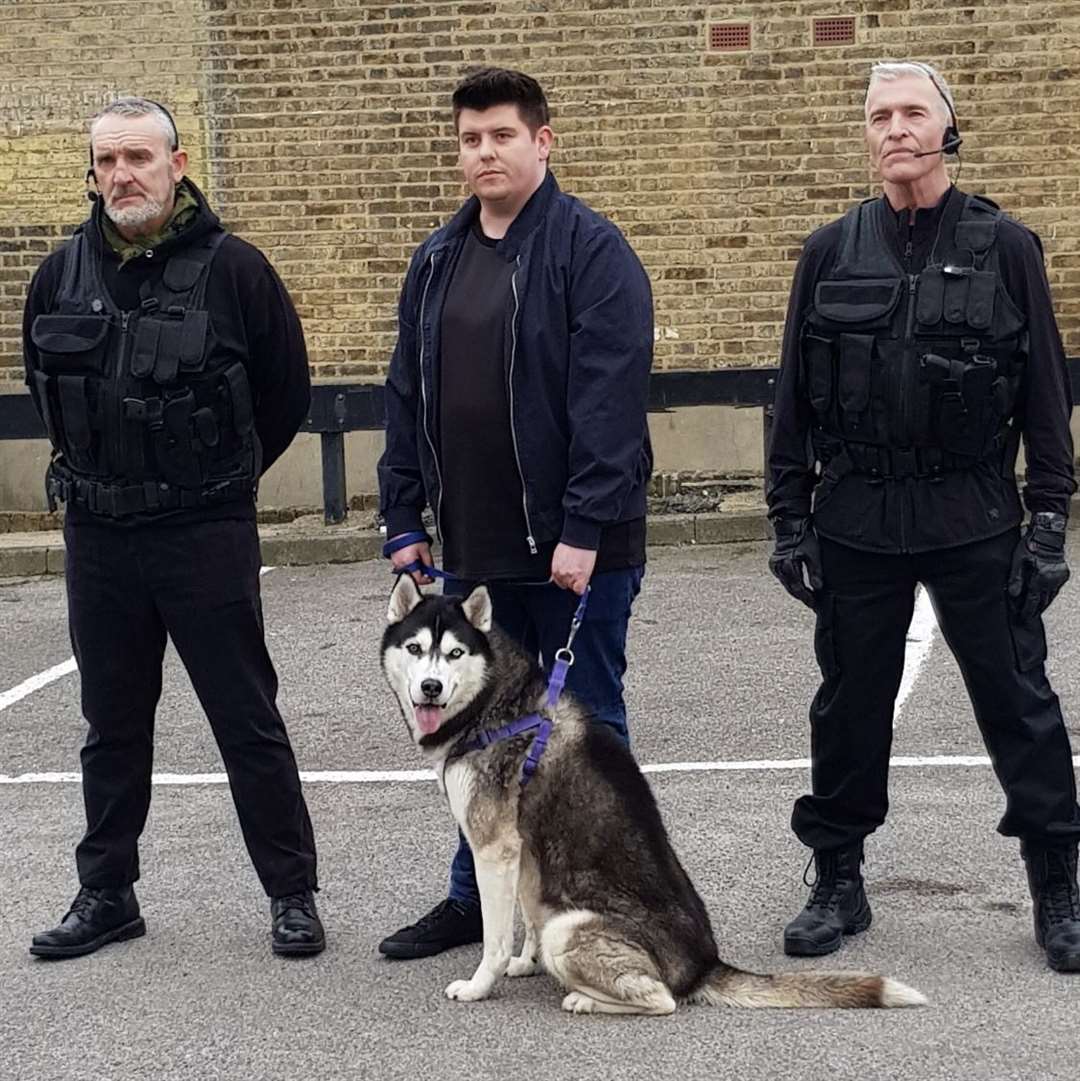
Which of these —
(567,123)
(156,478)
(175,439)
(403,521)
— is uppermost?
(567,123)

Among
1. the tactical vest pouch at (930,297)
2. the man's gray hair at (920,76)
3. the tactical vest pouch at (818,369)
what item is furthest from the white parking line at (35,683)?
the man's gray hair at (920,76)

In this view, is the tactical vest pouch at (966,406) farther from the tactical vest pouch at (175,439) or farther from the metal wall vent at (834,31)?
the metal wall vent at (834,31)

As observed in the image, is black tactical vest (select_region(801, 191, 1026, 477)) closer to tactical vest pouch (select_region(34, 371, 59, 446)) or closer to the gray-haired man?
the gray-haired man

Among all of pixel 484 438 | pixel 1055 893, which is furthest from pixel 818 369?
pixel 1055 893

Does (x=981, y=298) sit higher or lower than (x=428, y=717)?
higher

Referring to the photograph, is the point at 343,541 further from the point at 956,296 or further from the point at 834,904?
the point at 956,296

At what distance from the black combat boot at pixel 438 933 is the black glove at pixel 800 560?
122cm

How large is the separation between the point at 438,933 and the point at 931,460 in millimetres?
1814

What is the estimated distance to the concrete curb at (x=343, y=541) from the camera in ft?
39.8

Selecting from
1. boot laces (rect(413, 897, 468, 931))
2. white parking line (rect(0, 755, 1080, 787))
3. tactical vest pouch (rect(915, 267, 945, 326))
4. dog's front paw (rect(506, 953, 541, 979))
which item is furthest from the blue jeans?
white parking line (rect(0, 755, 1080, 787))

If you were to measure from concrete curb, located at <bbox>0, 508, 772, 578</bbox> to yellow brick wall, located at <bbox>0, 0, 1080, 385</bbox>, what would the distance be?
1.84 metres

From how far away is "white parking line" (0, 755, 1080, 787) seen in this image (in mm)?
7078

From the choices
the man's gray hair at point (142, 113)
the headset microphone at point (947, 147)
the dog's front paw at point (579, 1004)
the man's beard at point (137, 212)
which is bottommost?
the dog's front paw at point (579, 1004)

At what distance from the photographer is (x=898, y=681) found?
5270mm
